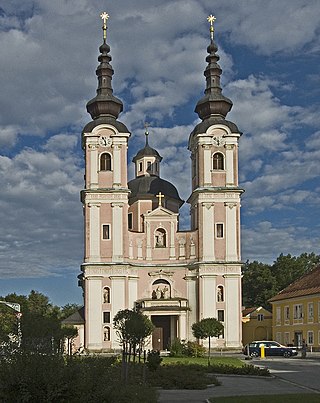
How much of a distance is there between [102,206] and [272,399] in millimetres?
42451

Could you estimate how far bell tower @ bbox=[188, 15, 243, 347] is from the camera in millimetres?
59844

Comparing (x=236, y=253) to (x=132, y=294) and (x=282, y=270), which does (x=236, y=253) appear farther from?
Answer: (x=282, y=270)

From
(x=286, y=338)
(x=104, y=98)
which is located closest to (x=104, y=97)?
(x=104, y=98)

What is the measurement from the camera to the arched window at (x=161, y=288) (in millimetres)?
62281

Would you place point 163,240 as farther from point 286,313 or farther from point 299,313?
point 286,313

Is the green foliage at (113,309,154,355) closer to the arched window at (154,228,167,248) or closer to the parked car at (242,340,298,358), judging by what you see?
the parked car at (242,340,298,358)

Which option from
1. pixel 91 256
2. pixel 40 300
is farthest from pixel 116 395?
pixel 40 300

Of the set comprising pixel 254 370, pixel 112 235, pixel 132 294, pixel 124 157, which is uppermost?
pixel 124 157

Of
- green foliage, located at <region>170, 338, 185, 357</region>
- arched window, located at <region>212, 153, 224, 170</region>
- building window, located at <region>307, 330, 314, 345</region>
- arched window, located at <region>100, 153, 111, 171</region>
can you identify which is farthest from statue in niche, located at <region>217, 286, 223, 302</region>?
arched window, located at <region>100, 153, 111, 171</region>

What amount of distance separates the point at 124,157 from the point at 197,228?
8724mm

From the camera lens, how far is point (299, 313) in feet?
216

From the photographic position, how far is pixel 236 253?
60281mm

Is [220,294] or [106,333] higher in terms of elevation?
[220,294]

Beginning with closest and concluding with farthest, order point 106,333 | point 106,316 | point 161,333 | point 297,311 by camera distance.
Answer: point 106,333, point 106,316, point 161,333, point 297,311
